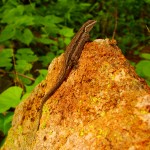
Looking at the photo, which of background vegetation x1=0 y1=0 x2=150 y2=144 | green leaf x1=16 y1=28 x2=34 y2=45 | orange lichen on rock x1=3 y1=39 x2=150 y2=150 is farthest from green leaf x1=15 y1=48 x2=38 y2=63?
orange lichen on rock x1=3 y1=39 x2=150 y2=150

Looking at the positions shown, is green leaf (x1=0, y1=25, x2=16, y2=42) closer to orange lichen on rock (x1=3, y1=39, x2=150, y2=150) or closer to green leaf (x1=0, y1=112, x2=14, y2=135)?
green leaf (x1=0, y1=112, x2=14, y2=135)

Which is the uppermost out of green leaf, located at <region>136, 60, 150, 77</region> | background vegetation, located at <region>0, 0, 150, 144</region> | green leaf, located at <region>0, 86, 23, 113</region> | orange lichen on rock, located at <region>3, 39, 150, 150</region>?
orange lichen on rock, located at <region>3, 39, 150, 150</region>

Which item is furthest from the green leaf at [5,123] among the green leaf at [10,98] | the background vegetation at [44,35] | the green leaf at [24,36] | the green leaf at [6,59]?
the green leaf at [24,36]

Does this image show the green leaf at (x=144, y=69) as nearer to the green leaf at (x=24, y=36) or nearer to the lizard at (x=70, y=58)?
the lizard at (x=70, y=58)

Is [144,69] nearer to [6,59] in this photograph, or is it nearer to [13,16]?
[6,59]

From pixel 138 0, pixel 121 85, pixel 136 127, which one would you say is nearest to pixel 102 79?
pixel 121 85

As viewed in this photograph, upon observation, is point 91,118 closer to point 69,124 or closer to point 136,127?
point 69,124
